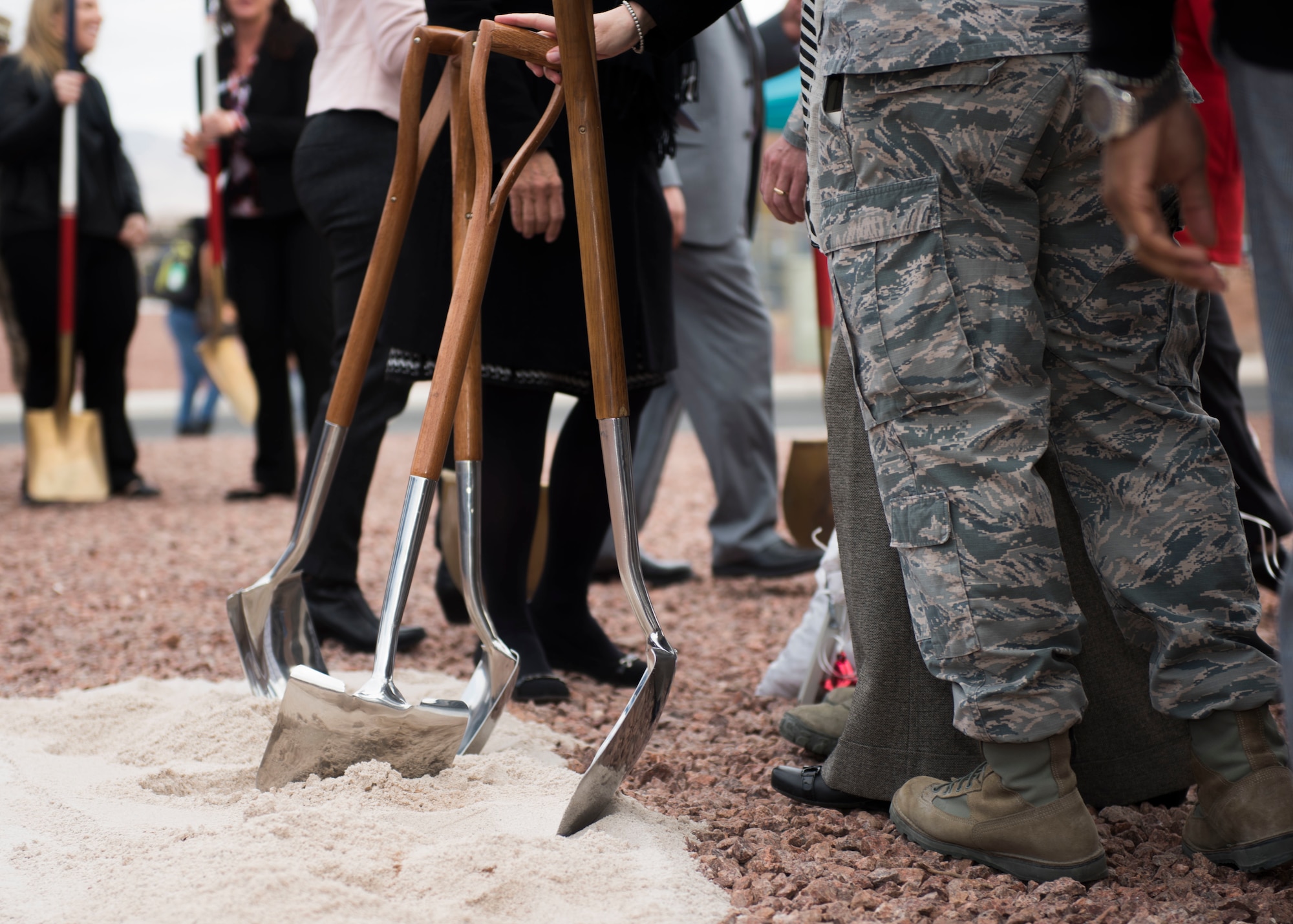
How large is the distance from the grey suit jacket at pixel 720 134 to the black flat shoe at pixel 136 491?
10.4ft

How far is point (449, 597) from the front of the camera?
2795 millimetres

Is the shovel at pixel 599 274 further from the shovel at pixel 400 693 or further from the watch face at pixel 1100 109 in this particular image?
the watch face at pixel 1100 109

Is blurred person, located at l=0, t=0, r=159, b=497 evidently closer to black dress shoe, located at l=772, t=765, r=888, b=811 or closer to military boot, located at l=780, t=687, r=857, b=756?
military boot, located at l=780, t=687, r=857, b=756

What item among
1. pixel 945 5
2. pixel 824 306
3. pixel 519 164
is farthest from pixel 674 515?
pixel 945 5

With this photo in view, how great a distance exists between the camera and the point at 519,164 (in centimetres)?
167

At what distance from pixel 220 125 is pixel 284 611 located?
294 centimetres

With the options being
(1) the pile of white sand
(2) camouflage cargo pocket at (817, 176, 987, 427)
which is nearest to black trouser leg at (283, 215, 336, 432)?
(1) the pile of white sand

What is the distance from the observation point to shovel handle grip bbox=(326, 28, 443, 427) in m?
1.86

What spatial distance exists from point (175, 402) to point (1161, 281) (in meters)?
13.0

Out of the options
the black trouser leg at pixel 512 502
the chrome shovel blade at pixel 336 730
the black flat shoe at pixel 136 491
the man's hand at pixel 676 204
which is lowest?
the black flat shoe at pixel 136 491

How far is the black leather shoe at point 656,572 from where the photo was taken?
3.47 m

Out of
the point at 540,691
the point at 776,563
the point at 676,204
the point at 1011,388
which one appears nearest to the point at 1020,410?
the point at 1011,388

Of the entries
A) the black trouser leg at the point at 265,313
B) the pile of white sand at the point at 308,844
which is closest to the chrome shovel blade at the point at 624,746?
the pile of white sand at the point at 308,844

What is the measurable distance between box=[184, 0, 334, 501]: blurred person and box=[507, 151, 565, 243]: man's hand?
6.98 ft
